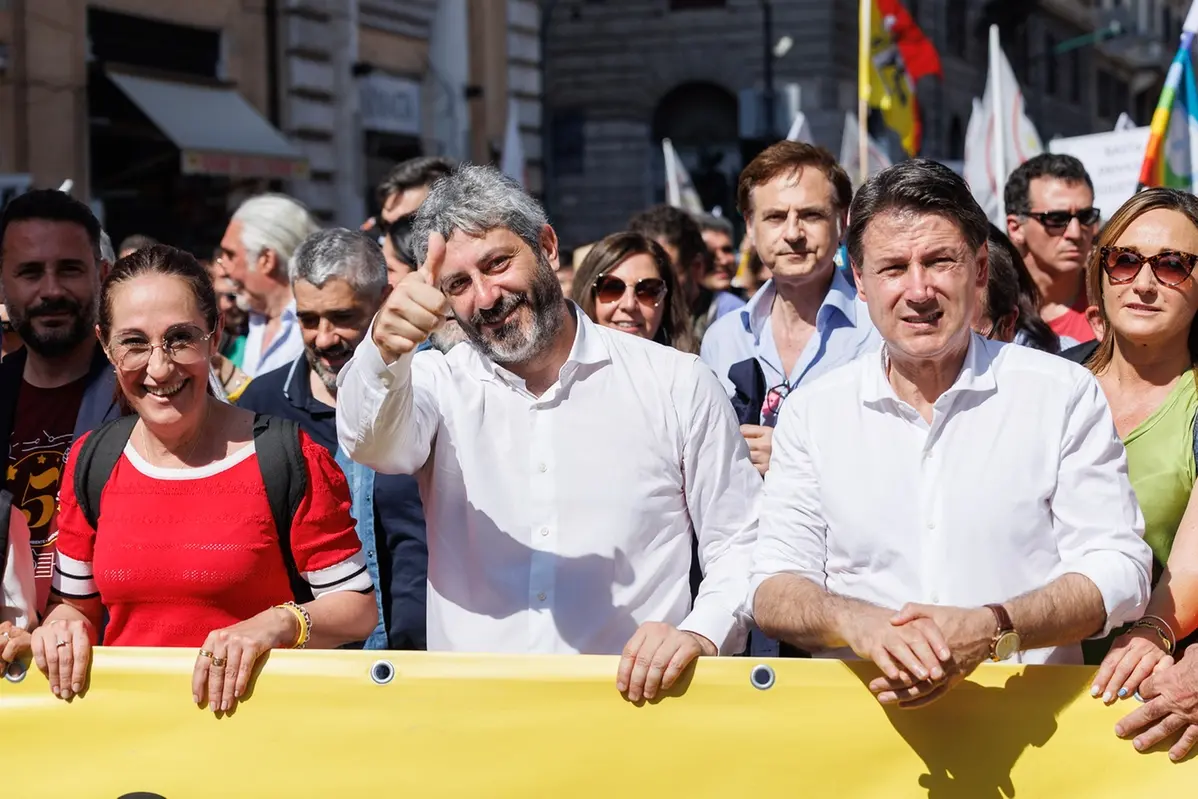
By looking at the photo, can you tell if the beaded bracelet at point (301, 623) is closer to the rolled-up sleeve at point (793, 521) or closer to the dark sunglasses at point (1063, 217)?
the rolled-up sleeve at point (793, 521)

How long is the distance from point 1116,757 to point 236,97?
16.4 metres

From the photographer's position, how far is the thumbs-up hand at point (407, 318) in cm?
317

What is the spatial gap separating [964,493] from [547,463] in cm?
92

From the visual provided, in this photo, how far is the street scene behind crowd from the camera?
322 centimetres

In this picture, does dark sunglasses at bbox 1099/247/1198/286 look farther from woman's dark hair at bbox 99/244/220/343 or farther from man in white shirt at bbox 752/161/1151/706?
woman's dark hair at bbox 99/244/220/343

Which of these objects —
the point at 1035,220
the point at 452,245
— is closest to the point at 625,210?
the point at 1035,220

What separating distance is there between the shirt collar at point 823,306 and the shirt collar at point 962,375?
1.70 metres

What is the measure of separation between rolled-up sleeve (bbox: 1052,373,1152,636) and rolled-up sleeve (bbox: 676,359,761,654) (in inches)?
26.8

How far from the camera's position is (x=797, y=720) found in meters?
3.36

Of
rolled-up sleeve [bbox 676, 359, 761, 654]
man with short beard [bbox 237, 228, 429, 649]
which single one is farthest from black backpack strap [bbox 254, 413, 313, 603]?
man with short beard [bbox 237, 228, 429, 649]

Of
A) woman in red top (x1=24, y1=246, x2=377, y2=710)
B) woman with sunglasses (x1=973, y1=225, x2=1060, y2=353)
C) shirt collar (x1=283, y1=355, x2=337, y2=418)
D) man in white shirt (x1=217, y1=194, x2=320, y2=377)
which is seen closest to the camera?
woman in red top (x1=24, y1=246, x2=377, y2=710)

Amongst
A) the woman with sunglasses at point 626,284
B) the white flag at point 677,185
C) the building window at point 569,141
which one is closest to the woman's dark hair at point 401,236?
the woman with sunglasses at point 626,284

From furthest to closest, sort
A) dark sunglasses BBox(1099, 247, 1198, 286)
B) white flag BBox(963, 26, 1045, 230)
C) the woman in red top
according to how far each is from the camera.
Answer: white flag BBox(963, 26, 1045, 230), dark sunglasses BBox(1099, 247, 1198, 286), the woman in red top

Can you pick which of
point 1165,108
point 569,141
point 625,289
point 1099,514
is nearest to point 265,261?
point 625,289
